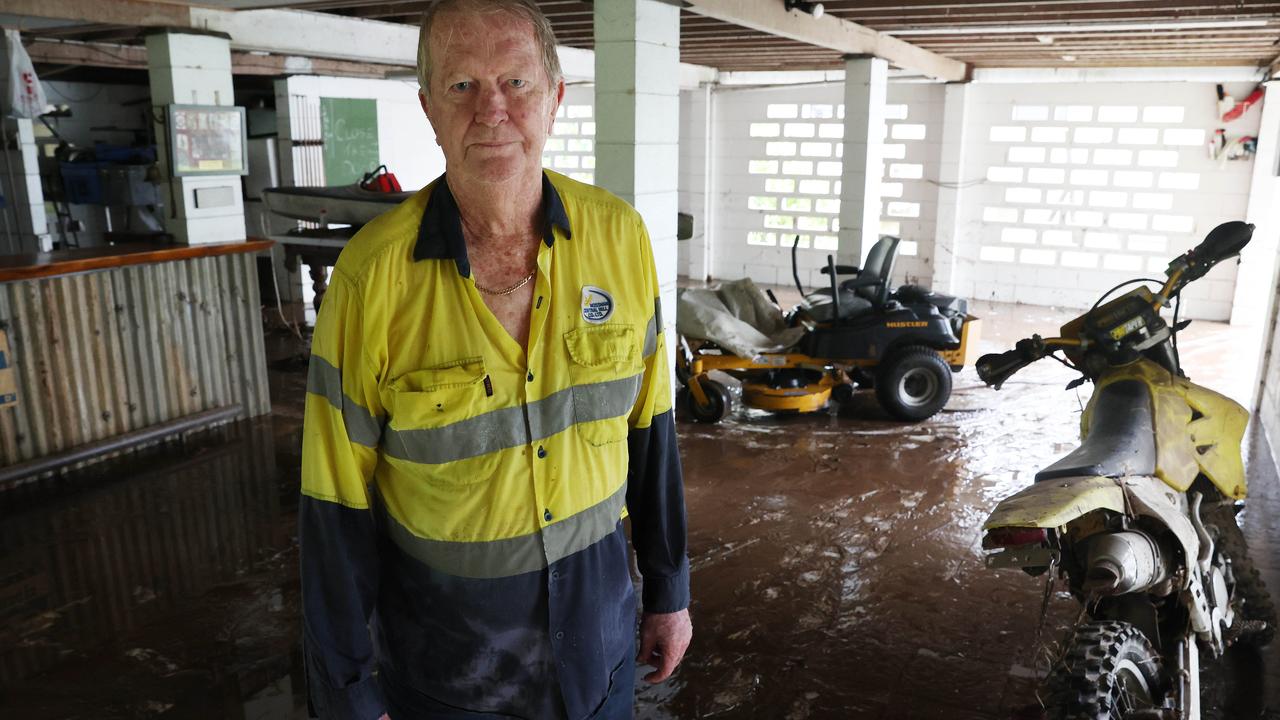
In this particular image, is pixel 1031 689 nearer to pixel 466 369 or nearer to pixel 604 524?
pixel 604 524

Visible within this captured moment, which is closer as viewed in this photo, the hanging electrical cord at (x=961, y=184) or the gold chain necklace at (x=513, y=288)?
the gold chain necklace at (x=513, y=288)

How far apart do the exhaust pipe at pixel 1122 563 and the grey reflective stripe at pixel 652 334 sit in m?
1.52

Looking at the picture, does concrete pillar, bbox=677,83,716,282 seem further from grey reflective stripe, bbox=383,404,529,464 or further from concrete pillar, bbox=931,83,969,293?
grey reflective stripe, bbox=383,404,529,464

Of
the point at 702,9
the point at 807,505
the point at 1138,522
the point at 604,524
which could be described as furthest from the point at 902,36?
the point at 604,524

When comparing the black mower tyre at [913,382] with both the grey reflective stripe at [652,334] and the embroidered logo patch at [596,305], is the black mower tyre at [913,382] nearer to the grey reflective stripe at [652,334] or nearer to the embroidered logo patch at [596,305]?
the grey reflective stripe at [652,334]

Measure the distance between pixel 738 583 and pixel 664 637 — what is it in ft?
7.95

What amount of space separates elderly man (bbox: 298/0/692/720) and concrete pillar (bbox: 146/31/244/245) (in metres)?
5.78

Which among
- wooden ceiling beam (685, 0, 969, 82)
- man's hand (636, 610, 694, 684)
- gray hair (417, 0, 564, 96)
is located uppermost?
wooden ceiling beam (685, 0, 969, 82)

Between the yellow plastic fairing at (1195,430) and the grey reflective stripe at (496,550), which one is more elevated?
the grey reflective stripe at (496,550)

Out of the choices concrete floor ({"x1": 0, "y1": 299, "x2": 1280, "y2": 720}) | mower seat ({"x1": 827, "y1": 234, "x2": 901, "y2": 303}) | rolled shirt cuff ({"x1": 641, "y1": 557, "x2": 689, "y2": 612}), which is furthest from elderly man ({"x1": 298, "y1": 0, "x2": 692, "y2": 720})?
mower seat ({"x1": 827, "y1": 234, "x2": 901, "y2": 303})

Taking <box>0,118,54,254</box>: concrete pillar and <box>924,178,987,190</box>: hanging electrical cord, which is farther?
<box>924,178,987,190</box>: hanging electrical cord

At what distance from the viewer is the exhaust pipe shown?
256 cm

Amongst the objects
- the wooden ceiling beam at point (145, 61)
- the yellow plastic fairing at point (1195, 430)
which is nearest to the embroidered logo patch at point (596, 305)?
the yellow plastic fairing at point (1195, 430)

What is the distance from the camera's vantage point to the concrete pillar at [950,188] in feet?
39.9
